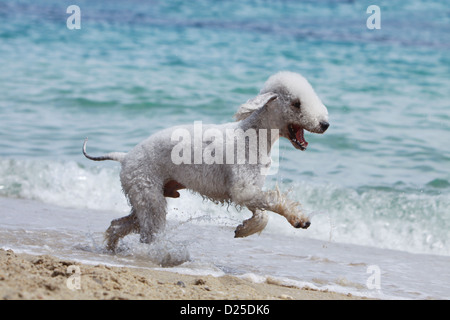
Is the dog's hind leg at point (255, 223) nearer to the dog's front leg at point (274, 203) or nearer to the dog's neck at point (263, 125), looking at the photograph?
the dog's front leg at point (274, 203)

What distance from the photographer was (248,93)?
510 inches

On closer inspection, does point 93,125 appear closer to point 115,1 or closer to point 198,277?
point 198,277

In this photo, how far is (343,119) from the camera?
37.3 feet

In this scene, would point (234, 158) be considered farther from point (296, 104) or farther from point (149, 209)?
point (149, 209)

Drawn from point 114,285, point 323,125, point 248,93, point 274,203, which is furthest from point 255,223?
point 248,93

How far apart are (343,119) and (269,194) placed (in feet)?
22.2

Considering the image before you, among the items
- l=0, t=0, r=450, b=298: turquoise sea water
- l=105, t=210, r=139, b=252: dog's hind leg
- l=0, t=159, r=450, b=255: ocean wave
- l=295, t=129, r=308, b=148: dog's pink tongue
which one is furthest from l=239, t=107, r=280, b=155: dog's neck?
l=0, t=159, r=450, b=255: ocean wave

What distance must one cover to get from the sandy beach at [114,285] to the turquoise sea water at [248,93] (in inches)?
50.1

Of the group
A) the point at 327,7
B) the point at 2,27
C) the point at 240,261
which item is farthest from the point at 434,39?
the point at 240,261

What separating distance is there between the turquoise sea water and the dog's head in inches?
33.4

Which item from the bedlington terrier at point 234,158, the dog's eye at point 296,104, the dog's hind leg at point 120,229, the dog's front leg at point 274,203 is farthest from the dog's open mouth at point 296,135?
the dog's hind leg at point 120,229

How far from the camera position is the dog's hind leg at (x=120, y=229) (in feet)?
18.5

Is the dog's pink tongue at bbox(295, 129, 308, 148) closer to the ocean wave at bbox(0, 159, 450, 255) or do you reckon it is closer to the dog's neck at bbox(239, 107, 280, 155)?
the dog's neck at bbox(239, 107, 280, 155)

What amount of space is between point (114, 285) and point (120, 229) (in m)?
1.50
